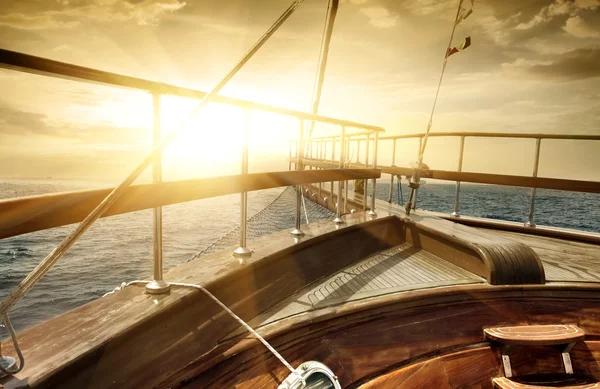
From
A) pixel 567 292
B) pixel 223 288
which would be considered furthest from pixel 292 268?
pixel 567 292

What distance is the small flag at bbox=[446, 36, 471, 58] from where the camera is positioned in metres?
4.04

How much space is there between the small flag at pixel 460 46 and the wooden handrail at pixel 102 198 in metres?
3.42

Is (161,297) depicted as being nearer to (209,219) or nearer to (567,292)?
(567,292)

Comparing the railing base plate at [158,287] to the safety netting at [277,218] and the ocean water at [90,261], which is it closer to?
the ocean water at [90,261]

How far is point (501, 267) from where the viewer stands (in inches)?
83.6

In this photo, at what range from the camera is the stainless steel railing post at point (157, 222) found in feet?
4.48

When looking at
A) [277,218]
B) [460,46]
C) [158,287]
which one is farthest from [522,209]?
[158,287]

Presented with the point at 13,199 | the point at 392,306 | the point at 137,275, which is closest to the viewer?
the point at 13,199

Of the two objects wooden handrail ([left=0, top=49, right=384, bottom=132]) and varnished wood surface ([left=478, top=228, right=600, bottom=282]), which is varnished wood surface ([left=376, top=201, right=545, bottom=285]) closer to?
varnished wood surface ([left=478, top=228, right=600, bottom=282])

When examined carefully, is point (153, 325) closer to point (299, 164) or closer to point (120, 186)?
point (120, 186)

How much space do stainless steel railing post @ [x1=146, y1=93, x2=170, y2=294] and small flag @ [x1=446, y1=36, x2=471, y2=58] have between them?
4008mm

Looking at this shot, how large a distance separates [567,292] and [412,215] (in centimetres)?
168

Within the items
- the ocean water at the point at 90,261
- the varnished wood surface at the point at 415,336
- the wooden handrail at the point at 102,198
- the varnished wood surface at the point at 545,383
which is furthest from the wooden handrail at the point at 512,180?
the ocean water at the point at 90,261

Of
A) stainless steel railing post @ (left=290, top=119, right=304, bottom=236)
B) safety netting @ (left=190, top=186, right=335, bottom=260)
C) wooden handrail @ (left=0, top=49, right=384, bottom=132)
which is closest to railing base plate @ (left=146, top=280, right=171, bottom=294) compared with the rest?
wooden handrail @ (left=0, top=49, right=384, bottom=132)
